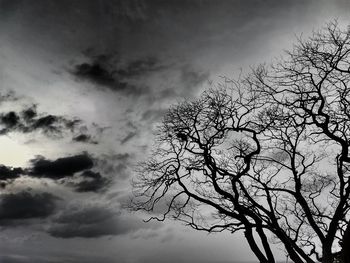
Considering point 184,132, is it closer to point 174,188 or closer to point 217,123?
point 217,123

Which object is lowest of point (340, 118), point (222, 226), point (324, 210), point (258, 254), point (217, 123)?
point (258, 254)

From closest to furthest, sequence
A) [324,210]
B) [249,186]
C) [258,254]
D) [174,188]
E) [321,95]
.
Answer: [321,95] → [258,254] → [174,188] → [249,186] → [324,210]

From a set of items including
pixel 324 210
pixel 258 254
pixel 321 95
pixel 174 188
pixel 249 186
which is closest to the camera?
pixel 321 95

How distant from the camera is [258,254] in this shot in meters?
13.2

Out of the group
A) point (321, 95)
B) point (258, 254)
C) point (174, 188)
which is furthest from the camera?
point (174, 188)

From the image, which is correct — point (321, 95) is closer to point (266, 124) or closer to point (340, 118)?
point (340, 118)

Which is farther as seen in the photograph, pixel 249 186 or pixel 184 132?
pixel 249 186

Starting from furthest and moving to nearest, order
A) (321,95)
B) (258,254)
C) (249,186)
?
(249,186) < (258,254) < (321,95)

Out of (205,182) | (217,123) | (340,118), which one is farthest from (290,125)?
(205,182)

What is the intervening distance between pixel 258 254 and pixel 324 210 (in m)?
6.39

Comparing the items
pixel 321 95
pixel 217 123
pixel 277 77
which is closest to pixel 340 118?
pixel 321 95

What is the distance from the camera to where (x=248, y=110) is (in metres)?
13.2

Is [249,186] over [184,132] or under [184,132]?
Result: under

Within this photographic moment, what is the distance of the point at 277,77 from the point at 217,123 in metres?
2.91
